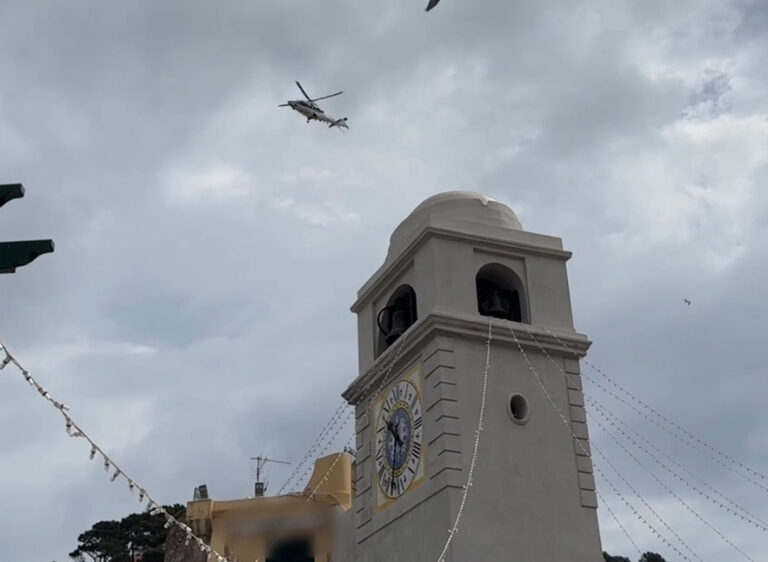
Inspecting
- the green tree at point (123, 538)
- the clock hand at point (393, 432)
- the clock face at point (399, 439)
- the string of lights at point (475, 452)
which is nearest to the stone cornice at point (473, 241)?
the string of lights at point (475, 452)

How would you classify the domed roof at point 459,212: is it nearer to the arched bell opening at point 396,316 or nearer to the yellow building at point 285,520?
the arched bell opening at point 396,316

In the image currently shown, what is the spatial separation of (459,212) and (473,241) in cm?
108

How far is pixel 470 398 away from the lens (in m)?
20.1

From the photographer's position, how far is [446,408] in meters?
19.8

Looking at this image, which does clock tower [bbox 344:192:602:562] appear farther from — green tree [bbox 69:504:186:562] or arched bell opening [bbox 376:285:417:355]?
green tree [bbox 69:504:186:562]

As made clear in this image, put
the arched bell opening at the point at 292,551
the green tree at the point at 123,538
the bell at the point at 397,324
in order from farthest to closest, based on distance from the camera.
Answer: the green tree at the point at 123,538, the arched bell opening at the point at 292,551, the bell at the point at 397,324

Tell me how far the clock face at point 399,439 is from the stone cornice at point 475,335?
55 centimetres

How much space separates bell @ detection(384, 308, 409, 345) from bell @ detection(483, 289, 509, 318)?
1.53 m

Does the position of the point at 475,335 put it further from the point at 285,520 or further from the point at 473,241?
the point at 285,520

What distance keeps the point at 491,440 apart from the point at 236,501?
13.0m

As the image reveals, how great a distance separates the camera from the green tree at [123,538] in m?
58.2

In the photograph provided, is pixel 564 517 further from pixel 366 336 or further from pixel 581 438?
pixel 366 336

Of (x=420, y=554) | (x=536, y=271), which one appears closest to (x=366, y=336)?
(x=536, y=271)

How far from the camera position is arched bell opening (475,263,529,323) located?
70.6 feet
